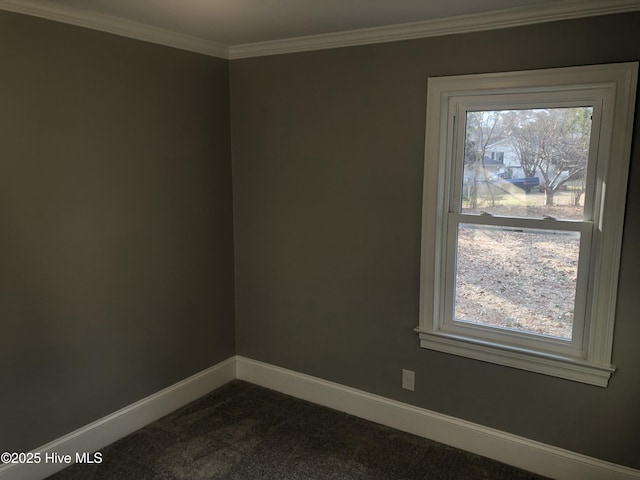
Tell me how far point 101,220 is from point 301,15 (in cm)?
144

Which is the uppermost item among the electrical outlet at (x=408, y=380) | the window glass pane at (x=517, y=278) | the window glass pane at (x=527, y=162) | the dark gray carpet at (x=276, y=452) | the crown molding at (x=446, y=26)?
the crown molding at (x=446, y=26)

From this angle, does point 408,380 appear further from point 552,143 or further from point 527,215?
point 552,143

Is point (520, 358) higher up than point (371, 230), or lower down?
lower down

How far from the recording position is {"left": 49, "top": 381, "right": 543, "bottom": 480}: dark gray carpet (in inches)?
94.0

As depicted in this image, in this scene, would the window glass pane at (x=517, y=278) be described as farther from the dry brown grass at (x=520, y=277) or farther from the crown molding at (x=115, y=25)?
the crown molding at (x=115, y=25)

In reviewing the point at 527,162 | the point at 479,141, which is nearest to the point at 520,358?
the point at 527,162

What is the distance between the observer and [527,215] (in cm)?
235

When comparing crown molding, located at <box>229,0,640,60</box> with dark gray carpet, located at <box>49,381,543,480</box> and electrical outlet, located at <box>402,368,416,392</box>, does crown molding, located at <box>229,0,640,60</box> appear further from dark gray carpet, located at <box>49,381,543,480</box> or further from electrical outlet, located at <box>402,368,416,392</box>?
dark gray carpet, located at <box>49,381,543,480</box>

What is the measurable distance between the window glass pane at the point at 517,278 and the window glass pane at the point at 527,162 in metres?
0.12

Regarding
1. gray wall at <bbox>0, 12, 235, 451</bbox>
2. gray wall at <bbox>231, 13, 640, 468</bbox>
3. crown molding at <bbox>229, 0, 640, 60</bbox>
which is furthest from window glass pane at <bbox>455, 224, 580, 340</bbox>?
gray wall at <bbox>0, 12, 235, 451</bbox>

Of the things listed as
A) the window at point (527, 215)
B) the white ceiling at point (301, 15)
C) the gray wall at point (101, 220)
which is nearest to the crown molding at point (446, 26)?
the white ceiling at point (301, 15)

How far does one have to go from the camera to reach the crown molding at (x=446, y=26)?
2012 millimetres

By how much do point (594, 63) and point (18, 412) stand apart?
303 centimetres

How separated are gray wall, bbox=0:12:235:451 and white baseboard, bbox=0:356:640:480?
7cm
